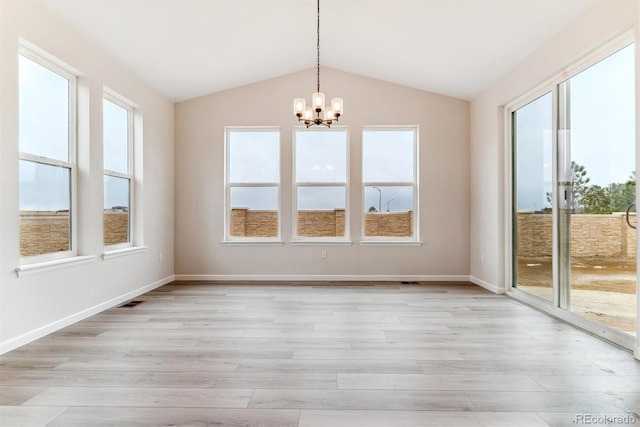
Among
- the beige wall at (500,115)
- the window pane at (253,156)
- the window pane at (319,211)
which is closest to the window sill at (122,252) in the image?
the window pane at (253,156)

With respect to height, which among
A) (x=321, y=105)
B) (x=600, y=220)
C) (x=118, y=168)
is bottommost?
(x=600, y=220)

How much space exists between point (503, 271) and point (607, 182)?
6.63 feet

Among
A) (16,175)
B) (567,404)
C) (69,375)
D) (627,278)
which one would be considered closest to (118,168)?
(16,175)

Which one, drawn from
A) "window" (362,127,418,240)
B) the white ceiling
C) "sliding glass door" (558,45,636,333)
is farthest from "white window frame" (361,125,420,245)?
"sliding glass door" (558,45,636,333)

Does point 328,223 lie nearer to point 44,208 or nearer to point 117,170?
point 117,170

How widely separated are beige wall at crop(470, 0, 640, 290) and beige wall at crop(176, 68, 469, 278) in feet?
0.87

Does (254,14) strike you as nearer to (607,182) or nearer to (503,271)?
(607,182)

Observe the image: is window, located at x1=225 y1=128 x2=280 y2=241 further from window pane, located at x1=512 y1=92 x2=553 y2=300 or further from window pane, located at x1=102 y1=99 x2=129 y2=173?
window pane, located at x1=512 y1=92 x2=553 y2=300

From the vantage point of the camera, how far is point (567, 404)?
196cm

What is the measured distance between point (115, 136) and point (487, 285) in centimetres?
500

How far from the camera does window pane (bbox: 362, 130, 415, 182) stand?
5.75 m

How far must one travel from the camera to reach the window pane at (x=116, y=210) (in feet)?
13.8

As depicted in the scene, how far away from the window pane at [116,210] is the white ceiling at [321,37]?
136 centimetres

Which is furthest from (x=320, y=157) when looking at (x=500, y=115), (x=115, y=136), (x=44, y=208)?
(x=44, y=208)
